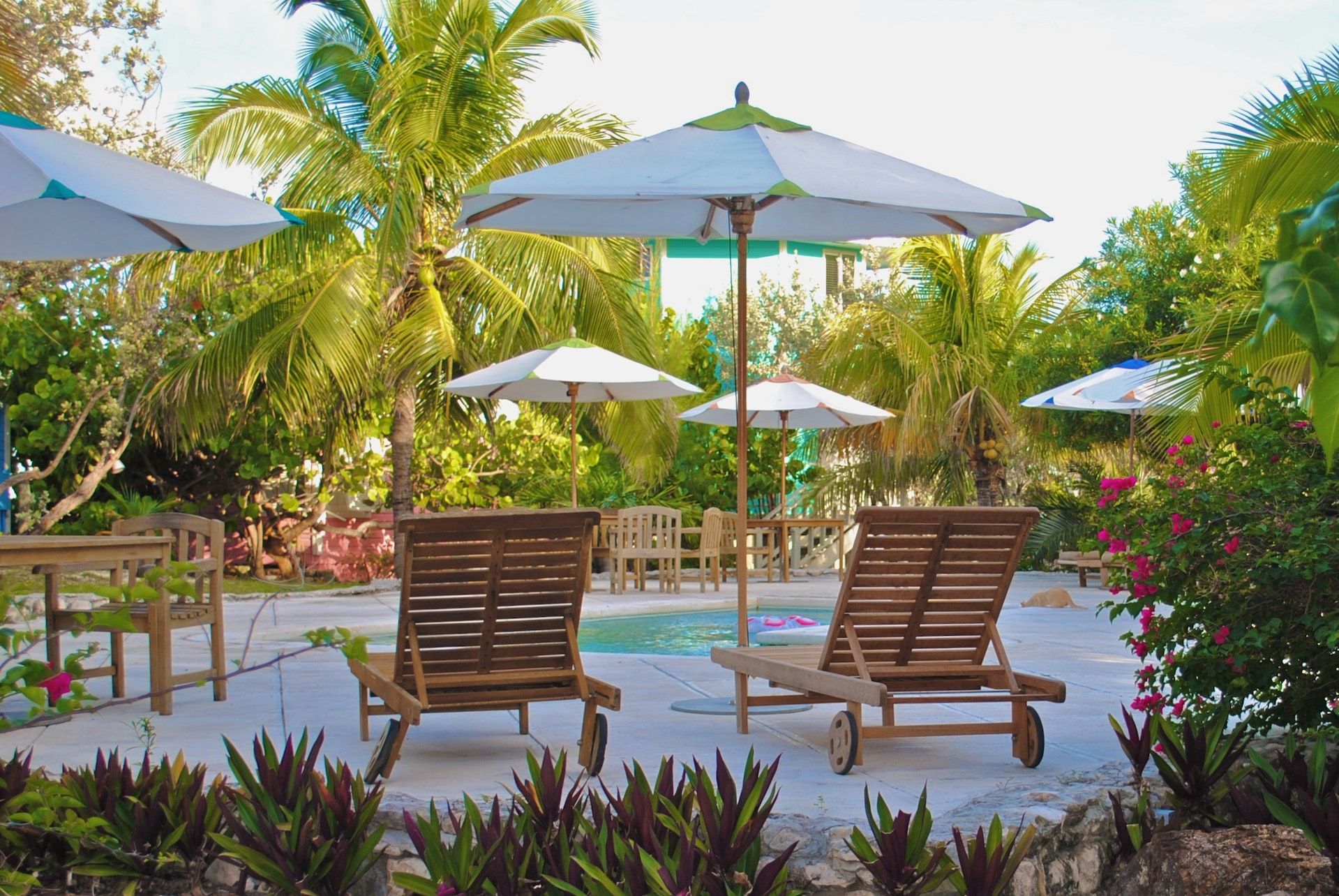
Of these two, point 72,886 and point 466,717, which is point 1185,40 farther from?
point 72,886

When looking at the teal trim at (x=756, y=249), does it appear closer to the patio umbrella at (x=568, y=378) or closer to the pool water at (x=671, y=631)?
the patio umbrella at (x=568, y=378)

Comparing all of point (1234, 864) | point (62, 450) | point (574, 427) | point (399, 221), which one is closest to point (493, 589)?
point (1234, 864)


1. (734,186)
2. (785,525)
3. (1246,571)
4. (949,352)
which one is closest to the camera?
(1246,571)

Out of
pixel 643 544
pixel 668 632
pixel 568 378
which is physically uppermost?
pixel 568 378

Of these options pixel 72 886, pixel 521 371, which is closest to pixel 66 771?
pixel 72 886

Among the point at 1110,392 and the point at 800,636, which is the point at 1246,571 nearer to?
the point at 800,636

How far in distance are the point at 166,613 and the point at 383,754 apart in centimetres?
185

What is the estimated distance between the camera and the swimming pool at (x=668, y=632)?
9172 mm

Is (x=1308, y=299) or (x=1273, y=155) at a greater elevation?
(x=1273, y=155)

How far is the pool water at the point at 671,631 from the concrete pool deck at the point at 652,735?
55.8 inches

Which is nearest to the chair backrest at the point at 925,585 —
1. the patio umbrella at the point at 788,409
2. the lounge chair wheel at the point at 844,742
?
the lounge chair wheel at the point at 844,742

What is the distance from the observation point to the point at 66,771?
3.66 m

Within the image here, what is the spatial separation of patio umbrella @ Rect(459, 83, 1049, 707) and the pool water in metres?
3.17

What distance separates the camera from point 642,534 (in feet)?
41.9
